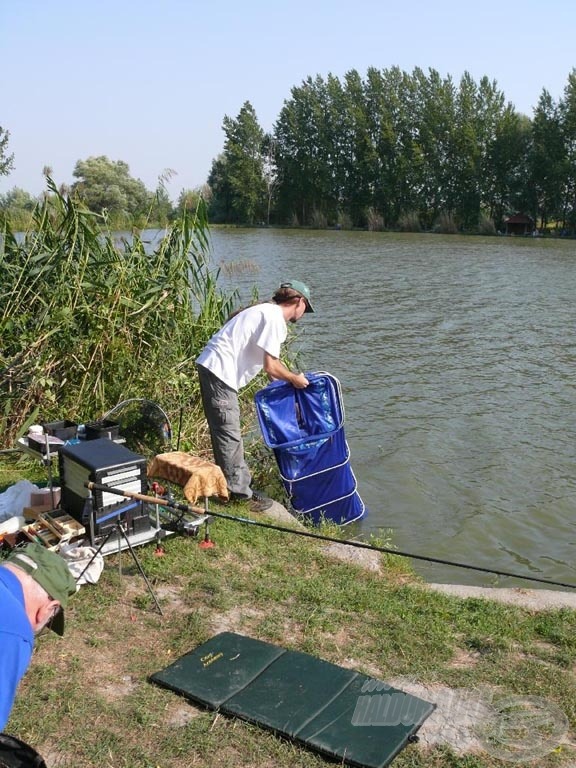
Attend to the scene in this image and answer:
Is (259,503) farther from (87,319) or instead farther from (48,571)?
(48,571)

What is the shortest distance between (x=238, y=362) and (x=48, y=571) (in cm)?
319

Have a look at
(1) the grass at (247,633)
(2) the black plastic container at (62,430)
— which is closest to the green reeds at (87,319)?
(2) the black plastic container at (62,430)

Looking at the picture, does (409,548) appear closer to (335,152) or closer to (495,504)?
(495,504)

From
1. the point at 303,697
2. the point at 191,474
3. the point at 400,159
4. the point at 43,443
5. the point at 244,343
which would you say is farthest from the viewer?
the point at 400,159

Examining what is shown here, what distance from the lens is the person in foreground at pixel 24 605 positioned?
216 centimetres

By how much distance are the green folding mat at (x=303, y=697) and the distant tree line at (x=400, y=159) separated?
2017 inches

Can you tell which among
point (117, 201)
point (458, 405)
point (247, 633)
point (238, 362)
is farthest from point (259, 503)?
point (458, 405)

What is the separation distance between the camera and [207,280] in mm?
7602

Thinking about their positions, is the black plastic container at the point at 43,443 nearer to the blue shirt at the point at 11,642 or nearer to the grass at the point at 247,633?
the grass at the point at 247,633

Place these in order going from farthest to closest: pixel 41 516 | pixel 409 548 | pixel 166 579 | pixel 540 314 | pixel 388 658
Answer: pixel 540 314 < pixel 409 548 < pixel 41 516 < pixel 166 579 < pixel 388 658

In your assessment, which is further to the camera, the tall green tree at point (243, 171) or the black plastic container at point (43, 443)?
the tall green tree at point (243, 171)

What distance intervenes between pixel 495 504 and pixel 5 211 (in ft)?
18.0

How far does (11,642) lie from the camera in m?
2.15

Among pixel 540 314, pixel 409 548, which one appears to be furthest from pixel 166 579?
pixel 540 314
